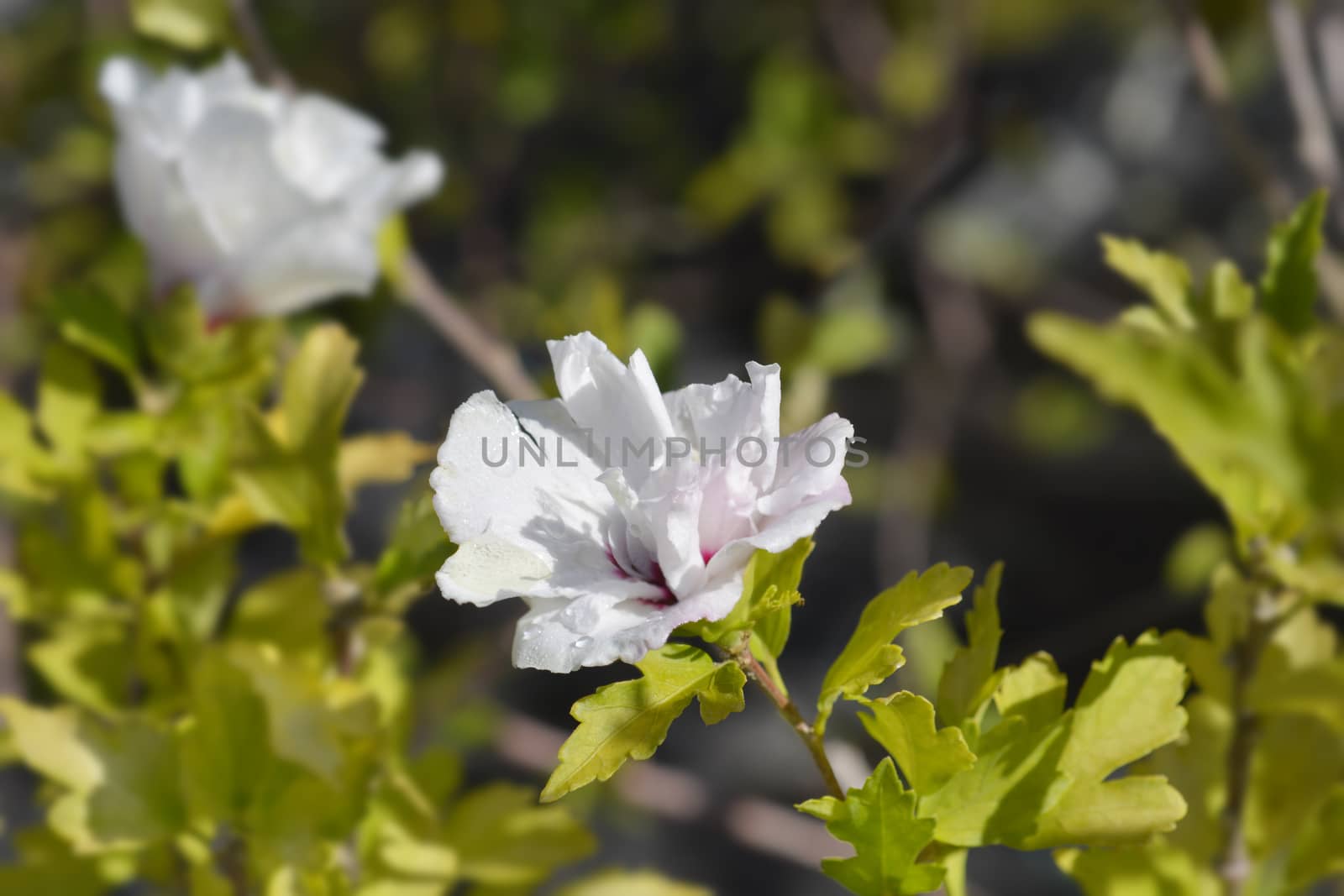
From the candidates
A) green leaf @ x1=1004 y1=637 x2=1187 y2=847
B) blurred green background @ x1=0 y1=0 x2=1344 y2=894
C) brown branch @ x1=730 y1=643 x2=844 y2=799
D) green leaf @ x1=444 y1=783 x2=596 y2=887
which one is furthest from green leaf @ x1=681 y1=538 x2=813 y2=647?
blurred green background @ x1=0 y1=0 x2=1344 y2=894

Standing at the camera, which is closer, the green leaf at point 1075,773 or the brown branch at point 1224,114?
the green leaf at point 1075,773

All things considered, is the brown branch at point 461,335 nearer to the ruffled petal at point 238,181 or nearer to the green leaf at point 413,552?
the ruffled petal at point 238,181

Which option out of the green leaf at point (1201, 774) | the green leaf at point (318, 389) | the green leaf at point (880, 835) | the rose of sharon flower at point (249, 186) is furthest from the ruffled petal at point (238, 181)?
the green leaf at point (1201, 774)

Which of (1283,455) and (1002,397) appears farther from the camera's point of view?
(1002,397)

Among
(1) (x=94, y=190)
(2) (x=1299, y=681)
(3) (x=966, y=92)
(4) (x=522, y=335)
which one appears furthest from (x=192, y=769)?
(3) (x=966, y=92)

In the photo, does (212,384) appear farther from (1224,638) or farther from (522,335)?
(522,335)
